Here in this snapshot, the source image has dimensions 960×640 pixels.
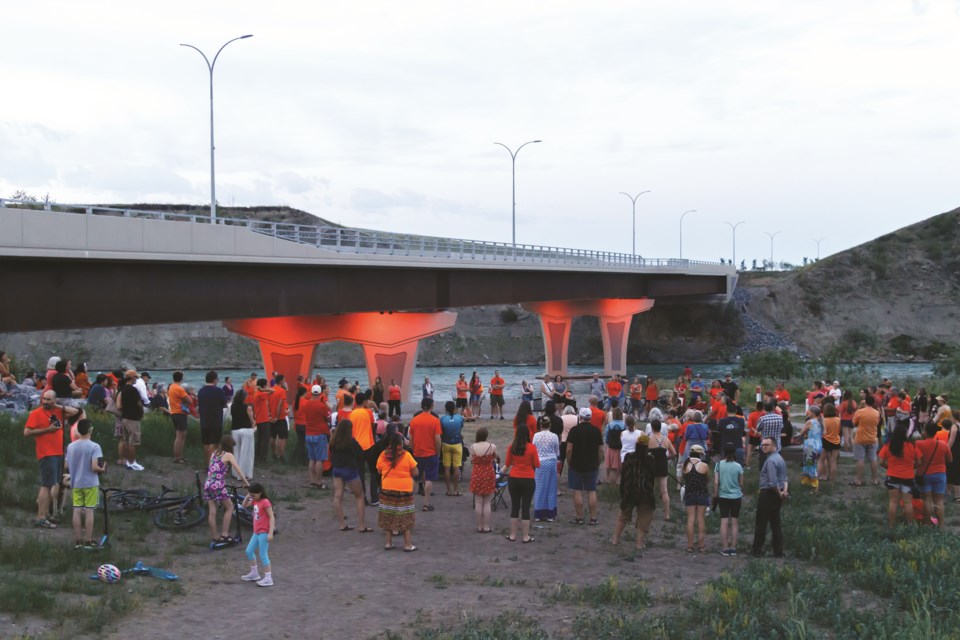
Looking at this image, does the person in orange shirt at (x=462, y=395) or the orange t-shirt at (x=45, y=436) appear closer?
the orange t-shirt at (x=45, y=436)

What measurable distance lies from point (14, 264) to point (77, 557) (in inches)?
439

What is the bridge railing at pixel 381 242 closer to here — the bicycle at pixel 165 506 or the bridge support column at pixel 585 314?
the bridge support column at pixel 585 314

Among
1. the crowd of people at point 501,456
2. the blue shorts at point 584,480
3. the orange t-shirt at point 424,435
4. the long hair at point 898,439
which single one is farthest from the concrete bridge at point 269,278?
the long hair at point 898,439

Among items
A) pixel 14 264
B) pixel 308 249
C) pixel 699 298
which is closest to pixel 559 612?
pixel 14 264

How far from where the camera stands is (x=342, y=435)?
1423 cm

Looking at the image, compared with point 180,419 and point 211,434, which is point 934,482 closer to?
point 211,434

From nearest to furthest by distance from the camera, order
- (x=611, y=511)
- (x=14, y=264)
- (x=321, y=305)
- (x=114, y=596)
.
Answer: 1. (x=114, y=596)
2. (x=611, y=511)
3. (x=14, y=264)
4. (x=321, y=305)

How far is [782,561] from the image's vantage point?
13.1 meters

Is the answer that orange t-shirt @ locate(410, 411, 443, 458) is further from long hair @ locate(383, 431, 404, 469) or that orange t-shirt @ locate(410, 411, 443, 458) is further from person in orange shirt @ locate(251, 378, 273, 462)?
person in orange shirt @ locate(251, 378, 273, 462)

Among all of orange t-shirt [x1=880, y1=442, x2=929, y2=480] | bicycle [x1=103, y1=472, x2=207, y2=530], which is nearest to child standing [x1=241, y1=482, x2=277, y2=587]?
bicycle [x1=103, y1=472, x2=207, y2=530]

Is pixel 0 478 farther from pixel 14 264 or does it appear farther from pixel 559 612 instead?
pixel 559 612

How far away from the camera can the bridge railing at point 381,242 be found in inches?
995

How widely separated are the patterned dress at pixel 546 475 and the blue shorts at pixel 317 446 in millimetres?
4516

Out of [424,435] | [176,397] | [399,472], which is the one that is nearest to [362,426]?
[424,435]
